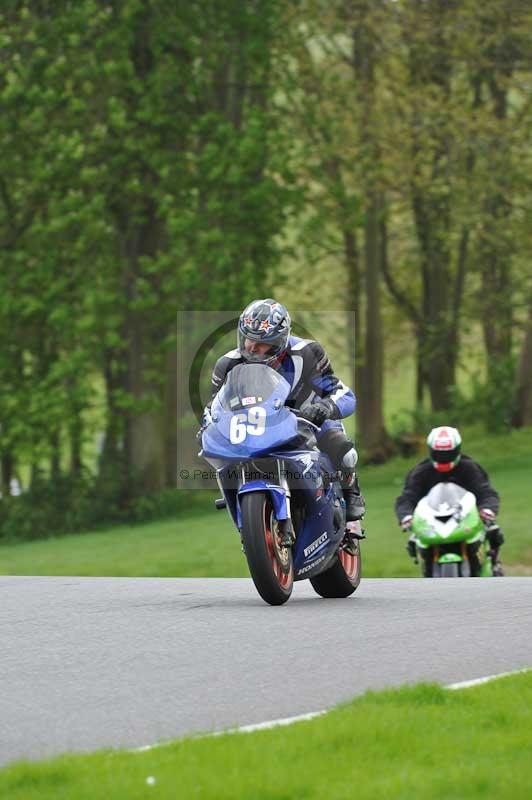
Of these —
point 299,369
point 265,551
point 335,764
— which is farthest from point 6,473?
point 335,764

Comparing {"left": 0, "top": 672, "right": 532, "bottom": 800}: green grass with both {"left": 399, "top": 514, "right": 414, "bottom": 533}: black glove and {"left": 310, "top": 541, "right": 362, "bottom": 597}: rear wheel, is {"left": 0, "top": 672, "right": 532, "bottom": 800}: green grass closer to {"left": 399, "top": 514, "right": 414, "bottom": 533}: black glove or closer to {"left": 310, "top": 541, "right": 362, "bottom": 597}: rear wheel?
{"left": 310, "top": 541, "right": 362, "bottom": 597}: rear wheel

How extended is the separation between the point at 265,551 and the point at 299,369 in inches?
55.5

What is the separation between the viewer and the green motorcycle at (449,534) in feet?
47.4

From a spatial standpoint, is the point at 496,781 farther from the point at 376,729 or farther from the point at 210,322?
the point at 210,322

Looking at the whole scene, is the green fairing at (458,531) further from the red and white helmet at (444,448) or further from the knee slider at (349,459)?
the knee slider at (349,459)

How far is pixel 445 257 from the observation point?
137 feet

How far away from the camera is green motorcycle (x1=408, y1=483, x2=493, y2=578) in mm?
14453

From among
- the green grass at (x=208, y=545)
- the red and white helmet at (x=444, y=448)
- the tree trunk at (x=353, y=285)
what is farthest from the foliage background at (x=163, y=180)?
the red and white helmet at (x=444, y=448)

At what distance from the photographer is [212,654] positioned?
8.38 meters

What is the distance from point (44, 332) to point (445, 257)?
1247 cm

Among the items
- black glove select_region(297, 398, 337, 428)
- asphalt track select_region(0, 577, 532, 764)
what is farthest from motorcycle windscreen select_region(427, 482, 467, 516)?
black glove select_region(297, 398, 337, 428)

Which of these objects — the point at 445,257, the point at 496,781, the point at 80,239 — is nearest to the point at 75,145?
the point at 80,239

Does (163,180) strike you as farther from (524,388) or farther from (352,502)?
(352,502)

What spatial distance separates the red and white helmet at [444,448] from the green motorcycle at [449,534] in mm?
279
